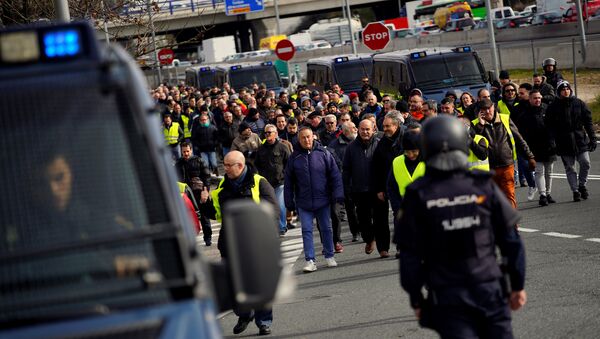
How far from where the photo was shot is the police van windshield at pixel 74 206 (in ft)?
15.0

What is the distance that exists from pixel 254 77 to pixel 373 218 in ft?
93.0

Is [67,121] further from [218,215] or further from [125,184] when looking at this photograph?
[218,215]

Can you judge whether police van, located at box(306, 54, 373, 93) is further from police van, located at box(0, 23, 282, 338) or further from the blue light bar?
police van, located at box(0, 23, 282, 338)

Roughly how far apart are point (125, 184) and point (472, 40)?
6479 cm

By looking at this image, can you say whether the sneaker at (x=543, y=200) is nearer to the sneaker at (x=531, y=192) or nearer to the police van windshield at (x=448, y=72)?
the sneaker at (x=531, y=192)

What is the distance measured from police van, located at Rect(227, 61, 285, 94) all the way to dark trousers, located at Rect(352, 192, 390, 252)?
27.0 m

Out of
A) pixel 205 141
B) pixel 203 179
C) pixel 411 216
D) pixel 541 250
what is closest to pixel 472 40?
pixel 205 141

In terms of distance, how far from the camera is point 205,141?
89.4ft

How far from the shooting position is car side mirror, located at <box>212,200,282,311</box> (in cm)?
446

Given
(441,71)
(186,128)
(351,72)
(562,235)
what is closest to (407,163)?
(562,235)

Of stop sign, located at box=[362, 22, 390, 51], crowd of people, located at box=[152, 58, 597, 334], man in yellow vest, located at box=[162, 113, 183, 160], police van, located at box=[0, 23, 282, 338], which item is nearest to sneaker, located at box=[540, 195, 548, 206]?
crowd of people, located at box=[152, 58, 597, 334]

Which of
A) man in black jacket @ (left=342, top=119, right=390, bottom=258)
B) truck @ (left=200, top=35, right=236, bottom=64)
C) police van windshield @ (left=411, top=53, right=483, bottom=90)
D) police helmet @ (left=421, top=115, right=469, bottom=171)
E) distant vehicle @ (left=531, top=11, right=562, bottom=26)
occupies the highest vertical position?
truck @ (left=200, top=35, right=236, bottom=64)

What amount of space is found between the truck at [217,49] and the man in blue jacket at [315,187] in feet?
219

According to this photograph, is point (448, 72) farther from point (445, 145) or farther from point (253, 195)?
point (445, 145)
